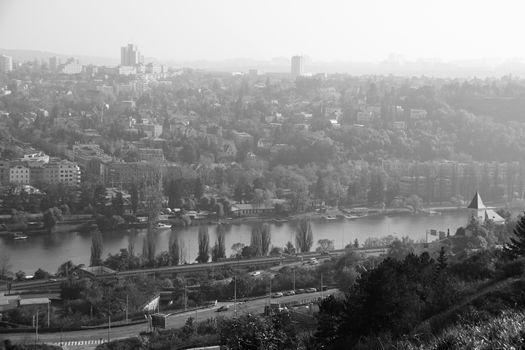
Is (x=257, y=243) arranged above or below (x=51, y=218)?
above

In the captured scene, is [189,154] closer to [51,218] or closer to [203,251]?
[51,218]

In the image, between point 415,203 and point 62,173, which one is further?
point 62,173

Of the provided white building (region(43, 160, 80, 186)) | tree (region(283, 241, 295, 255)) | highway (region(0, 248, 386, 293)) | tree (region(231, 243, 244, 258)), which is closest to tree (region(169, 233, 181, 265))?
highway (region(0, 248, 386, 293))

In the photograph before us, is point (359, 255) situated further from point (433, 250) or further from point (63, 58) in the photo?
point (63, 58)

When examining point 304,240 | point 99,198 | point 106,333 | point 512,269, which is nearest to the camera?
point 512,269

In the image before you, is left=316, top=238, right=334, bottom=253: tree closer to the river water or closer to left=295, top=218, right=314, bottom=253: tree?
left=295, top=218, right=314, bottom=253: tree

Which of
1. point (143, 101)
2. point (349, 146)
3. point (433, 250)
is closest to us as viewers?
point (433, 250)

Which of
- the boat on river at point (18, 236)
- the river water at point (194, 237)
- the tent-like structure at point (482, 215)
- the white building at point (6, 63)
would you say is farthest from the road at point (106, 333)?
the white building at point (6, 63)

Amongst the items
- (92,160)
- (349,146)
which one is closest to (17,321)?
(92,160)

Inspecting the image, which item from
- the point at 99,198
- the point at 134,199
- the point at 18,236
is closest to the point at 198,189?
the point at 134,199

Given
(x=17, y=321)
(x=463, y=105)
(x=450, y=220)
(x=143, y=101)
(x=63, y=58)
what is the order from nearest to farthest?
1. (x=17, y=321)
2. (x=450, y=220)
3. (x=463, y=105)
4. (x=143, y=101)
5. (x=63, y=58)
